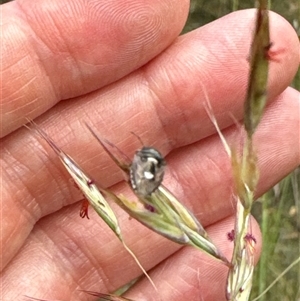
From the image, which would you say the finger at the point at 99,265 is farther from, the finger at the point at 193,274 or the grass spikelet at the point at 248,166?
the grass spikelet at the point at 248,166

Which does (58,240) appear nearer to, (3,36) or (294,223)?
(3,36)

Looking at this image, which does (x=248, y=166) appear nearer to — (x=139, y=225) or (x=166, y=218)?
(x=166, y=218)

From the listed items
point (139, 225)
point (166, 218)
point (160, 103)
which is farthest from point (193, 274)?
point (166, 218)

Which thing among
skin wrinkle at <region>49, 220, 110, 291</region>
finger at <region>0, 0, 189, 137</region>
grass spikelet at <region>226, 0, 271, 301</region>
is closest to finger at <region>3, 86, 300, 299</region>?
skin wrinkle at <region>49, 220, 110, 291</region>

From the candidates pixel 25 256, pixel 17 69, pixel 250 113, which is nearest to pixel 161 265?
pixel 25 256

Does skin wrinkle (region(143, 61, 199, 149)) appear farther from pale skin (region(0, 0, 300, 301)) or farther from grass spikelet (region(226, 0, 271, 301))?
grass spikelet (region(226, 0, 271, 301))

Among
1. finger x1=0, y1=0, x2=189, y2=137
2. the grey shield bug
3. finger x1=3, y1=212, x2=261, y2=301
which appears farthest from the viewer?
finger x1=3, y1=212, x2=261, y2=301

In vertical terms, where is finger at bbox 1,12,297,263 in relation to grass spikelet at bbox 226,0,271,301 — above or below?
below

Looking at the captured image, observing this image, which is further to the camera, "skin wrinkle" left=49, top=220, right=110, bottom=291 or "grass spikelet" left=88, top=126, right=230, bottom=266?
"skin wrinkle" left=49, top=220, right=110, bottom=291
